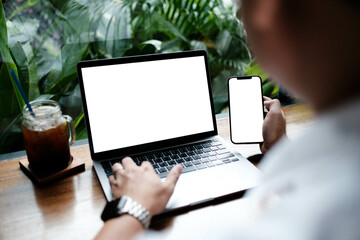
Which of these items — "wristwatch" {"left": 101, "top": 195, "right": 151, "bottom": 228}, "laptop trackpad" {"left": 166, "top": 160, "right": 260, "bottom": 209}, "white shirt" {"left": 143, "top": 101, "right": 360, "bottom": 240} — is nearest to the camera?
"white shirt" {"left": 143, "top": 101, "right": 360, "bottom": 240}

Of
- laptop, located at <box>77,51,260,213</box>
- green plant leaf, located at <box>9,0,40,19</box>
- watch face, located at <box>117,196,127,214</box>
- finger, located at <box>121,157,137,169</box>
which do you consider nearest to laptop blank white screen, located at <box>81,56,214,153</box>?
laptop, located at <box>77,51,260,213</box>

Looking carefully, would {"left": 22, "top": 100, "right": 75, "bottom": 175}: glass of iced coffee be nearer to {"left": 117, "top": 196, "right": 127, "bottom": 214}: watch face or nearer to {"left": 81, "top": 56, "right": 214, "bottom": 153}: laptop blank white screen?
{"left": 81, "top": 56, "right": 214, "bottom": 153}: laptop blank white screen

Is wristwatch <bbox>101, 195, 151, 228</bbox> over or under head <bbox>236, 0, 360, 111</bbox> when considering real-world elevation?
under

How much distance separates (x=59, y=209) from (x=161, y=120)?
340 millimetres

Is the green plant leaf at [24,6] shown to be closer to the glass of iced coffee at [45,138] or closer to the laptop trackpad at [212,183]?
the glass of iced coffee at [45,138]

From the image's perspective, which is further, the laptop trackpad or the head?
the laptop trackpad

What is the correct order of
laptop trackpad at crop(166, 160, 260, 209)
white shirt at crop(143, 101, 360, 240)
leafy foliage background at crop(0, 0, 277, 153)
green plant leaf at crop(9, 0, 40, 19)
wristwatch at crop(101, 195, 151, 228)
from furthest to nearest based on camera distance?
green plant leaf at crop(9, 0, 40, 19) → leafy foliage background at crop(0, 0, 277, 153) → laptop trackpad at crop(166, 160, 260, 209) → wristwatch at crop(101, 195, 151, 228) → white shirt at crop(143, 101, 360, 240)

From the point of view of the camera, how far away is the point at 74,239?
63 centimetres

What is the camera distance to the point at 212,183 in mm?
768

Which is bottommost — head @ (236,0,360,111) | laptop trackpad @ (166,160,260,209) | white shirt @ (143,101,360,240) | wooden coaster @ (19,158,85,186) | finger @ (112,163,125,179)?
laptop trackpad @ (166,160,260,209)

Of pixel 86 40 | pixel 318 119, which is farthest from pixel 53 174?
A: pixel 86 40

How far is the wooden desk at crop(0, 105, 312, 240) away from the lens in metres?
0.65

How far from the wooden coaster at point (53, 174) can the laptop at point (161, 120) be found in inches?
1.6

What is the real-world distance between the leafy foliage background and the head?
0.94 m
